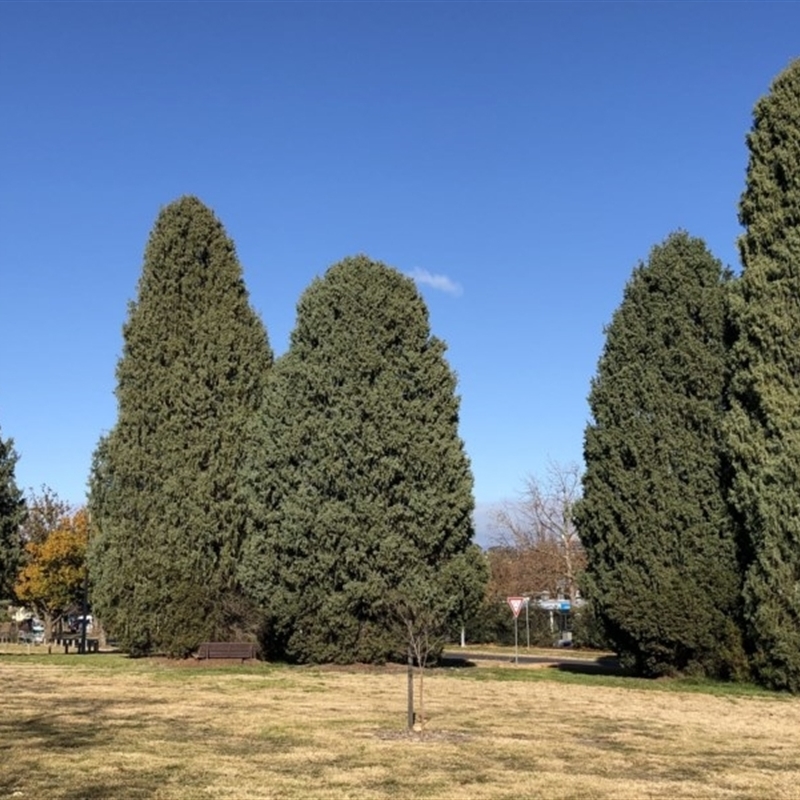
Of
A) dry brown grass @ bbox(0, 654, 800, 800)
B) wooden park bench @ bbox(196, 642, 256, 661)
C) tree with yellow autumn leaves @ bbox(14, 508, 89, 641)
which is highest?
tree with yellow autumn leaves @ bbox(14, 508, 89, 641)

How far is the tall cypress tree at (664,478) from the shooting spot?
20141 mm

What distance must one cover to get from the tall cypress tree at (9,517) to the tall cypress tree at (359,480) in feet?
40.4

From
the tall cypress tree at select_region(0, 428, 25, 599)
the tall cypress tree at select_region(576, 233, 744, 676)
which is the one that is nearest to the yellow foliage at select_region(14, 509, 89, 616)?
the tall cypress tree at select_region(0, 428, 25, 599)

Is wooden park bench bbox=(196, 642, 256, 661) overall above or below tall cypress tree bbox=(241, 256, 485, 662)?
below

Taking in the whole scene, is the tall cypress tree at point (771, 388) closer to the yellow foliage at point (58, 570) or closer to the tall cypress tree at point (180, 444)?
the tall cypress tree at point (180, 444)

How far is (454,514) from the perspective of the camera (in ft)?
76.3

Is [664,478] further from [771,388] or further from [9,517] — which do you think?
[9,517]

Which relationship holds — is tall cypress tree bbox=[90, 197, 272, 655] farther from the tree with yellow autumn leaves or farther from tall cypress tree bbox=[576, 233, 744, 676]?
the tree with yellow autumn leaves

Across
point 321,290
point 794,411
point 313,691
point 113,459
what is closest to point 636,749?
point 313,691

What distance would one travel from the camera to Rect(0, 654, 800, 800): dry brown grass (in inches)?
309

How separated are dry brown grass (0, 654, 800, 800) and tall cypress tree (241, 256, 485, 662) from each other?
4.18 m

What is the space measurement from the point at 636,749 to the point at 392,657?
1307cm

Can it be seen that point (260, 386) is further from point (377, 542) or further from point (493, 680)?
point (493, 680)

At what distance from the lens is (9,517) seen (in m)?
32.1
